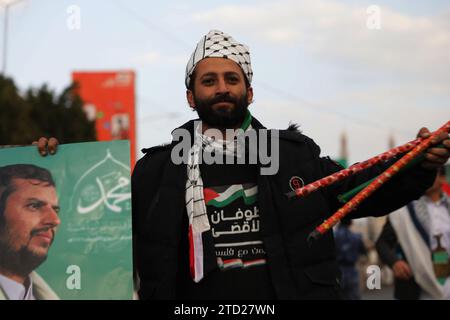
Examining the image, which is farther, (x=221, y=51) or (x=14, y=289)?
(x=14, y=289)

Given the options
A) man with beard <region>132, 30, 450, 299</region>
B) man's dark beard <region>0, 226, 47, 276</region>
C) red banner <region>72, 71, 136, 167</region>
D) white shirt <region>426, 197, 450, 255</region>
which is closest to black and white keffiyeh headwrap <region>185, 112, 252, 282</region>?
man with beard <region>132, 30, 450, 299</region>

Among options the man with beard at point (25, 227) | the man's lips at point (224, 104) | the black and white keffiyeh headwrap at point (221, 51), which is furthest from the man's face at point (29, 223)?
the man's lips at point (224, 104)

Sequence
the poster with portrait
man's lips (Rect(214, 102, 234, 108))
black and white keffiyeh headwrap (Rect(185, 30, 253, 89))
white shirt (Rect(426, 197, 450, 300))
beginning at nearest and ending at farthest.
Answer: man's lips (Rect(214, 102, 234, 108))
black and white keffiyeh headwrap (Rect(185, 30, 253, 89))
the poster with portrait
white shirt (Rect(426, 197, 450, 300))

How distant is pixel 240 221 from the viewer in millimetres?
3869

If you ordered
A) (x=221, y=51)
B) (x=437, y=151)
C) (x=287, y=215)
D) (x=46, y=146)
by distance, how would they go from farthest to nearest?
1. (x=46, y=146)
2. (x=221, y=51)
3. (x=287, y=215)
4. (x=437, y=151)

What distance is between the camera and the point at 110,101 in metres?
47.2

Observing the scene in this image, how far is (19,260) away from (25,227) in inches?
6.8

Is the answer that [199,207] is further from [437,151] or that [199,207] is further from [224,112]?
[437,151]

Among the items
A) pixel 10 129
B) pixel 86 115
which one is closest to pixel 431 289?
pixel 10 129

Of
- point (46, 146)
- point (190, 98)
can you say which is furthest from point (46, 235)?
point (190, 98)

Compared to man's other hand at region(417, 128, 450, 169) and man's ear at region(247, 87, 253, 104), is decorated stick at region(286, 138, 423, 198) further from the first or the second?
man's ear at region(247, 87, 253, 104)

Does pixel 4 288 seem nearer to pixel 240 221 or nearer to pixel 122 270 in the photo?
pixel 122 270

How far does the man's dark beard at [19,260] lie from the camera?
15.1 feet

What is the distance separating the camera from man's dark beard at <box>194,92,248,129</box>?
157 inches
